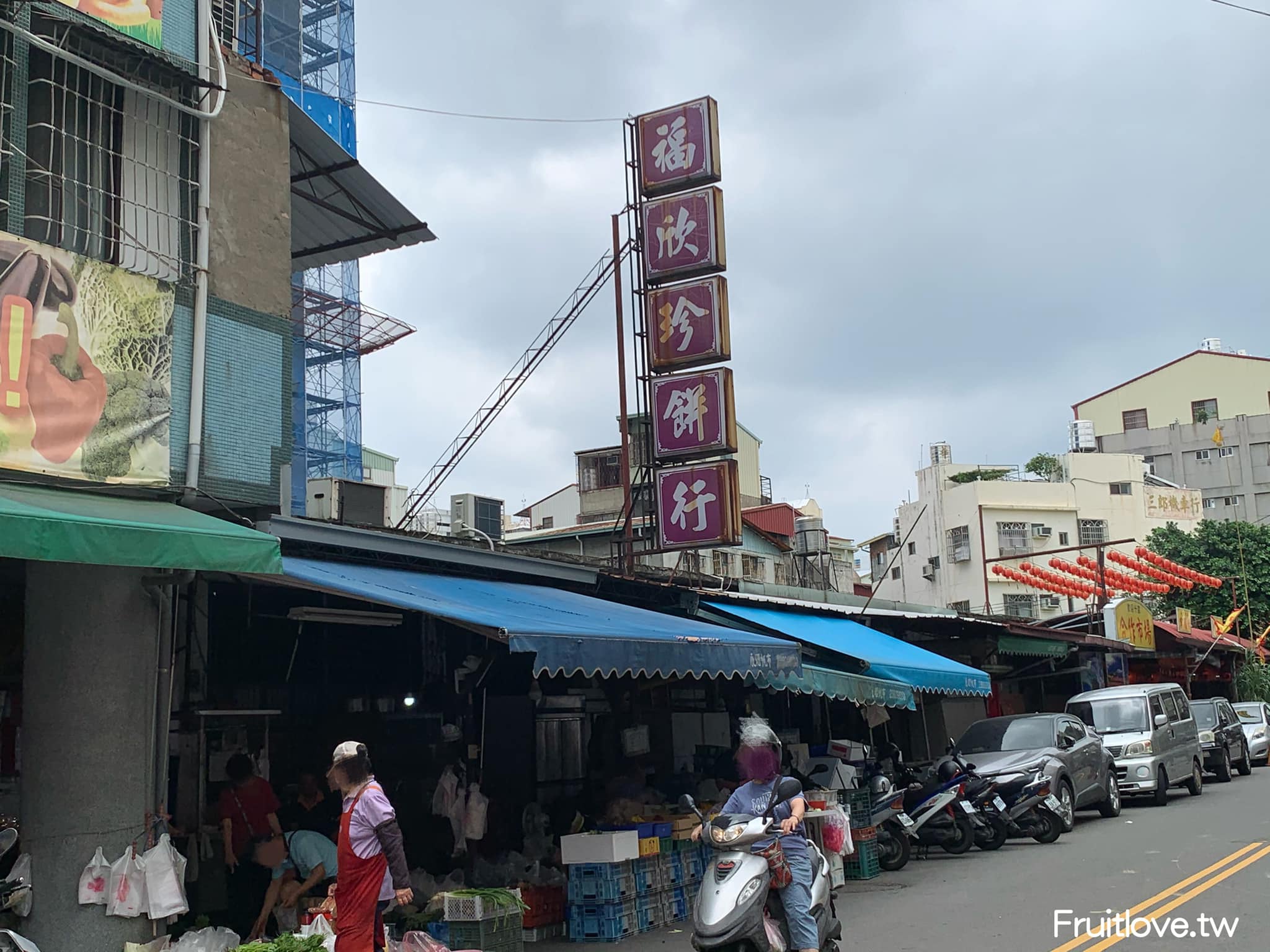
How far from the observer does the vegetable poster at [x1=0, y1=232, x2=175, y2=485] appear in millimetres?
7578

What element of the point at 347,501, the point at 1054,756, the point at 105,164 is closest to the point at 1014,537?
the point at 1054,756

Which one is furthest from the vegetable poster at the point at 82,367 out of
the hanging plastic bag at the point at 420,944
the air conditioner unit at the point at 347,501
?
the hanging plastic bag at the point at 420,944

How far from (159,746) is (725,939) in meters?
4.28

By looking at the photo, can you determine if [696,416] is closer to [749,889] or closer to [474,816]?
[474,816]

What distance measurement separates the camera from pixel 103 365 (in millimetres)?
8203

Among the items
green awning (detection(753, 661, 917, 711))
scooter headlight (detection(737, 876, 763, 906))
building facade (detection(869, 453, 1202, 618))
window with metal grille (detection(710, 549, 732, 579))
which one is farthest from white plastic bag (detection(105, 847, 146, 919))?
building facade (detection(869, 453, 1202, 618))

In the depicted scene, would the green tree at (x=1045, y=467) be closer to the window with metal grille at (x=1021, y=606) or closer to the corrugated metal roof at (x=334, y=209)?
the window with metal grille at (x=1021, y=606)

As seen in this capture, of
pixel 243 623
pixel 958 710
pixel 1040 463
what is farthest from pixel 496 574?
pixel 1040 463

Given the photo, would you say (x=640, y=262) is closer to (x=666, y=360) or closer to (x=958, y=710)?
(x=666, y=360)

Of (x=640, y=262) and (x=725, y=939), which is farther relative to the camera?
(x=640, y=262)

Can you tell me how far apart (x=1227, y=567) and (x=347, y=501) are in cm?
4615

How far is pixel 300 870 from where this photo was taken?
30.4 ft

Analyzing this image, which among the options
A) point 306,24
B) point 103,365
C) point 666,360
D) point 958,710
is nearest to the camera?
point 103,365

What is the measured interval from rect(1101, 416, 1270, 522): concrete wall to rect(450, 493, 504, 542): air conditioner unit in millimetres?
56818
